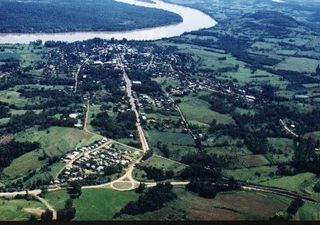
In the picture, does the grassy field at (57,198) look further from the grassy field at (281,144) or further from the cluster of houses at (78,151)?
the grassy field at (281,144)

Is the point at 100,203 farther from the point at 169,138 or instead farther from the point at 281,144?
the point at 281,144

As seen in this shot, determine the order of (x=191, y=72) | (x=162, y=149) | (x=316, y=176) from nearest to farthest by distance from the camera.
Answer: (x=316, y=176) < (x=162, y=149) < (x=191, y=72)

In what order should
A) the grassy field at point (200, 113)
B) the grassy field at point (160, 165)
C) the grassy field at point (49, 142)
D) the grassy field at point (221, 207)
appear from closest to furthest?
1. the grassy field at point (221, 207)
2. the grassy field at point (49, 142)
3. the grassy field at point (160, 165)
4. the grassy field at point (200, 113)

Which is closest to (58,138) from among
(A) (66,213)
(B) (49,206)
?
(B) (49,206)

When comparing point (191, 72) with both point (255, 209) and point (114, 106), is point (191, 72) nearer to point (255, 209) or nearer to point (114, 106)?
point (114, 106)

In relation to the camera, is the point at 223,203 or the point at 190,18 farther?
the point at 190,18

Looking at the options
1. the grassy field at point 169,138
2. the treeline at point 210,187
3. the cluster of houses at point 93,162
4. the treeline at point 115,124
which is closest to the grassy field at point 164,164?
the cluster of houses at point 93,162

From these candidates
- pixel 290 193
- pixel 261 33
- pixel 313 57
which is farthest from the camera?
pixel 261 33

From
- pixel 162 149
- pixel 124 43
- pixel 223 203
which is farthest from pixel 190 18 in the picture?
pixel 223 203
